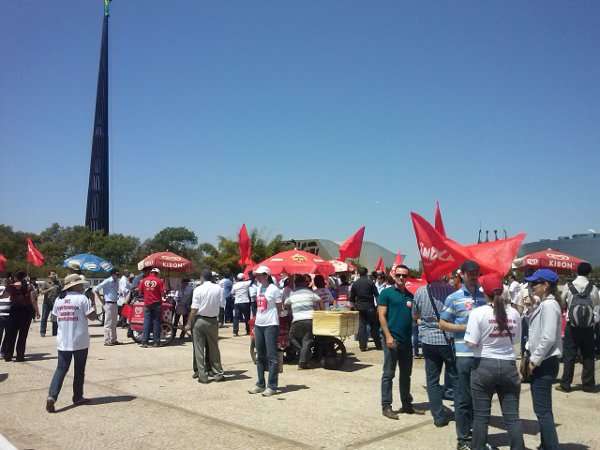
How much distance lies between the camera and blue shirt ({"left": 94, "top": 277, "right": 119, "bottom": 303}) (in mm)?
14281

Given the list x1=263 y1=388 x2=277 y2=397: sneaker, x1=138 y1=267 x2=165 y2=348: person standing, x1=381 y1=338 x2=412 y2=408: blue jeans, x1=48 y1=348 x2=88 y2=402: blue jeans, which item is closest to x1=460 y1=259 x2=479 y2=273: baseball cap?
x1=381 y1=338 x2=412 y2=408: blue jeans

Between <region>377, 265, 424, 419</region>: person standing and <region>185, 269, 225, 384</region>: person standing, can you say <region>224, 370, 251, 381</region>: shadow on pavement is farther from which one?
<region>377, 265, 424, 419</region>: person standing

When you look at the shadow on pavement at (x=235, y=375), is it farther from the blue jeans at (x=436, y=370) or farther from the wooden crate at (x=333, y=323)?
the blue jeans at (x=436, y=370)

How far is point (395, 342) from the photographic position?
272 inches

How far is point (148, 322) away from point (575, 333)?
30.3ft

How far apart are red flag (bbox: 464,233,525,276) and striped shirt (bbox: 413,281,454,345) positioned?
525mm

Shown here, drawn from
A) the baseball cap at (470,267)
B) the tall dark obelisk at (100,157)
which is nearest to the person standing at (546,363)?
the baseball cap at (470,267)

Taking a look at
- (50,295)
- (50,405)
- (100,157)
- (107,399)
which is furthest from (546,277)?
(100,157)

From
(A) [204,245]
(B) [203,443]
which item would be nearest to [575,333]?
(B) [203,443]

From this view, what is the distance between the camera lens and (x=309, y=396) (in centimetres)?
821

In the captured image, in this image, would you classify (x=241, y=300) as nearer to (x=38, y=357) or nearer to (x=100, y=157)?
(x=38, y=357)

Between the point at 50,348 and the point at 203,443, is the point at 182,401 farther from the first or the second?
the point at 50,348

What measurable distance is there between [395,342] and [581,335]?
374 cm

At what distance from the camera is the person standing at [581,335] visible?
340 inches
